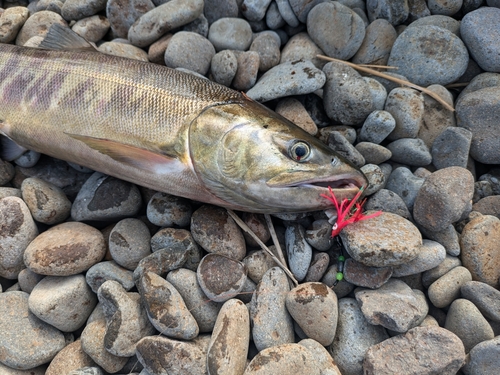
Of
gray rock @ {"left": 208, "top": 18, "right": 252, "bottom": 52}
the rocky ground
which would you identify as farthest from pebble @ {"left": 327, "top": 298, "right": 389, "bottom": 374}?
gray rock @ {"left": 208, "top": 18, "right": 252, "bottom": 52}

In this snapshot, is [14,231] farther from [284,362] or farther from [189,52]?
[284,362]

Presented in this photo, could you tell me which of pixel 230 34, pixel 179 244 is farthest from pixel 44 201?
pixel 230 34

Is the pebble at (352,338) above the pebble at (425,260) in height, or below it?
below

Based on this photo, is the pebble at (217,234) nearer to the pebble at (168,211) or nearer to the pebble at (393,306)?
the pebble at (168,211)

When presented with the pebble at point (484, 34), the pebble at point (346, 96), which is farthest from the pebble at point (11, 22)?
the pebble at point (484, 34)

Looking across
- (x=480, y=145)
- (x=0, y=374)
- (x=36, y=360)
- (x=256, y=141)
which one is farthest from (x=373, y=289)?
(x=0, y=374)

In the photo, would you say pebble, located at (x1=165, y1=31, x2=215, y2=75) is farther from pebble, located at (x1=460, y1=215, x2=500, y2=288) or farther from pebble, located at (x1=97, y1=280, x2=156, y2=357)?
pebble, located at (x1=460, y1=215, x2=500, y2=288)
